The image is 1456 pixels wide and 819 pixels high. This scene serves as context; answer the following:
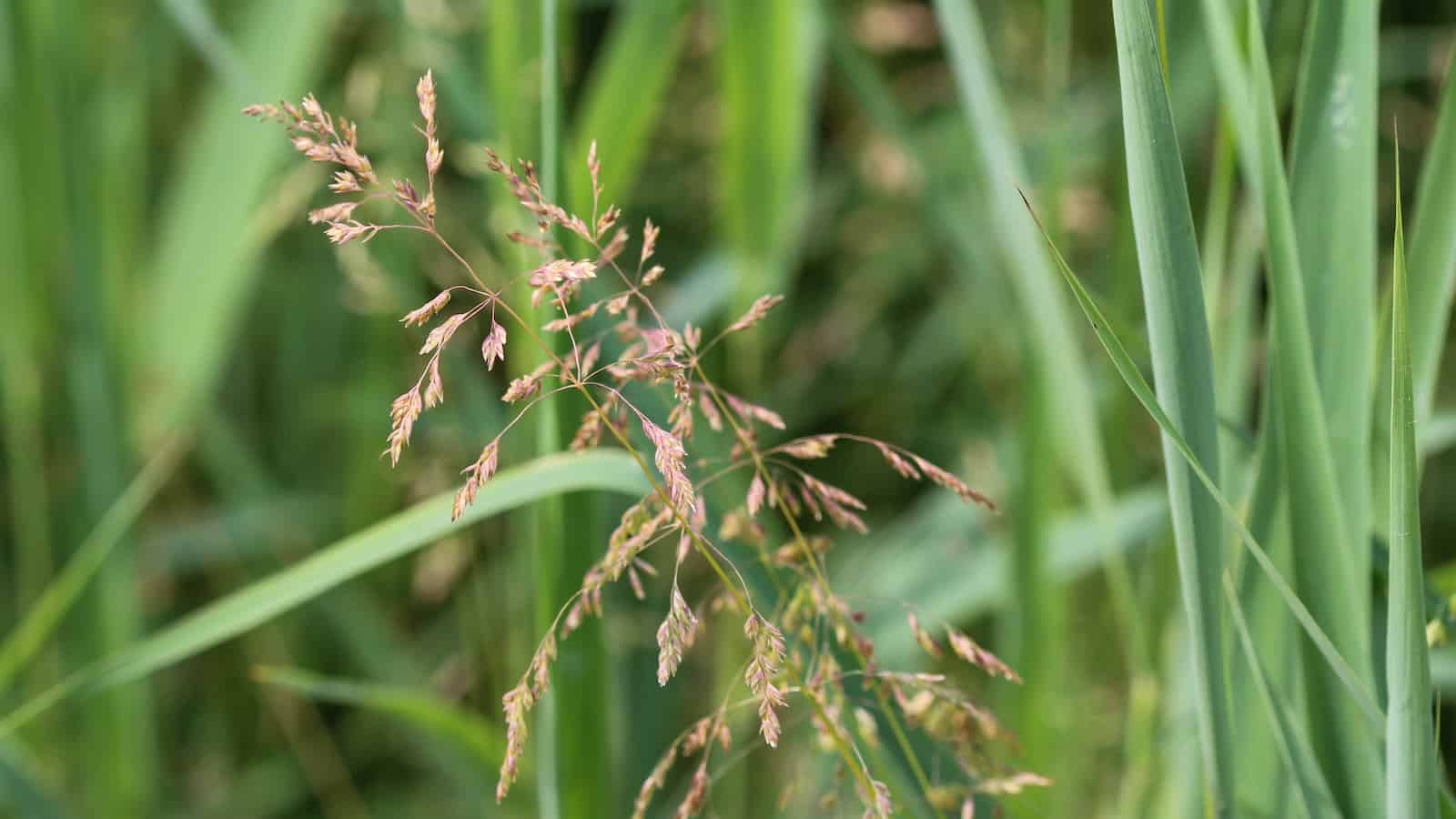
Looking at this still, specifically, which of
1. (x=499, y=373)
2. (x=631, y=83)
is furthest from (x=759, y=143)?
(x=499, y=373)

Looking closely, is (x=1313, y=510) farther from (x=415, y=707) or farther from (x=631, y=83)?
(x=631, y=83)

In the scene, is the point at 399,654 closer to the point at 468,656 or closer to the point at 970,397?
the point at 468,656

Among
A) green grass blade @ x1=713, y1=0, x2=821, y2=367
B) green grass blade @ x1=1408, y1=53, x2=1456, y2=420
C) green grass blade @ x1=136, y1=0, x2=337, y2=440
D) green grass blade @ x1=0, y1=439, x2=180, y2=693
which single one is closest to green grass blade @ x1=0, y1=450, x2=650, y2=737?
green grass blade @ x1=0, y1=439, x2=180, y2=693

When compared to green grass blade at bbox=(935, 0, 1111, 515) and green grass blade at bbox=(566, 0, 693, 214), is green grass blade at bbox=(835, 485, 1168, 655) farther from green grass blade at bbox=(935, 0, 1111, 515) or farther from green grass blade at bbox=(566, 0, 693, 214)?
green grass blade at bbox=(566, 0, 693, 214)

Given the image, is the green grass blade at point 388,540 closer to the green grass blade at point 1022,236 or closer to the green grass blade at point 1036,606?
the green grass blade at point 1022,236

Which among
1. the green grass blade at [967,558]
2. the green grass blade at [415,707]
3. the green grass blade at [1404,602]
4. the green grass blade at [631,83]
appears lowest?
the green grass blade at [967,558]

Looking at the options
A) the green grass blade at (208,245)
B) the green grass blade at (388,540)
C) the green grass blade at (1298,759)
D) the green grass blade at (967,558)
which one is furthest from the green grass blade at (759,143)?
the green grass blade at (1298,759)
